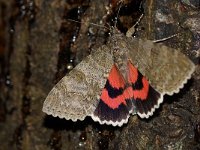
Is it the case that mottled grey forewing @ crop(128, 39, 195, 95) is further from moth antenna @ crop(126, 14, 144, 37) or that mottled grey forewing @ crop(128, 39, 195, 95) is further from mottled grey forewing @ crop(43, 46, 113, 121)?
mottled grey forewing @ crop(43, 46, 113, 121)

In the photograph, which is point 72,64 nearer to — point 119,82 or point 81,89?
point 81,89

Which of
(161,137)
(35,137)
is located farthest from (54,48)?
(161,137)

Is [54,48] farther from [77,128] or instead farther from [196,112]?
[196,112]

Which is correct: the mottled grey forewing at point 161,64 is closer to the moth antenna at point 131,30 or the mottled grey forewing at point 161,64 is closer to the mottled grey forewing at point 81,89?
the moth antenna at point 131,30

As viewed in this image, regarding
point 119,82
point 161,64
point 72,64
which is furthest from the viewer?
point 72,64

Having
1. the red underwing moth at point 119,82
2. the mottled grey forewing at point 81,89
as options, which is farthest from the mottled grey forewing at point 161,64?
the mottled grey forewing at point 81,89

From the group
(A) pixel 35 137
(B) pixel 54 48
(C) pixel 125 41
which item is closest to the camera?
(C) pixel 125 41

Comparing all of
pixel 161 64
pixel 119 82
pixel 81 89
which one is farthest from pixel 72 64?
pixel 161 64
